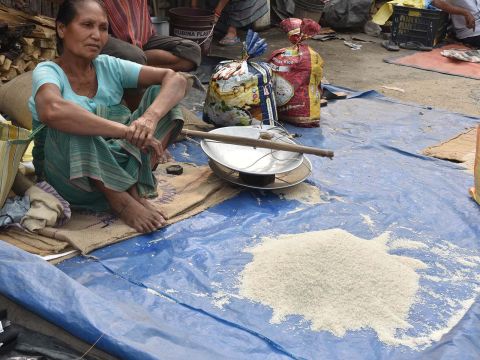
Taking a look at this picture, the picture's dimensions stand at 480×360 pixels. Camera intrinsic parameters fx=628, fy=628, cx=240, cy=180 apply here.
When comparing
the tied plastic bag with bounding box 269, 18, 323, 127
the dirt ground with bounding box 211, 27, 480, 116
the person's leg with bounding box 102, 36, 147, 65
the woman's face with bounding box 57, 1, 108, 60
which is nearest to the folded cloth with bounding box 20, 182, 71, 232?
the woman's face with bounding box 57, 1, 108, 60

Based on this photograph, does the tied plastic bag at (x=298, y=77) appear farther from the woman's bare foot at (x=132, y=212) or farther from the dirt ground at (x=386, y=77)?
the woman's bare foot at (x=132, y=212)

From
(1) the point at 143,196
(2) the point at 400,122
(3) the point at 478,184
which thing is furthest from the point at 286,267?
(2) the point at 400,122

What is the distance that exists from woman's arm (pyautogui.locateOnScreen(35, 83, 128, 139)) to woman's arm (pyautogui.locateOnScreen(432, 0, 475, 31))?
5615mm

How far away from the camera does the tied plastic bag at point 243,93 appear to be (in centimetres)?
365

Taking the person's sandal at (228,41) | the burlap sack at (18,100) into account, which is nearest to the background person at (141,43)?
the burlap sack at (18,100)

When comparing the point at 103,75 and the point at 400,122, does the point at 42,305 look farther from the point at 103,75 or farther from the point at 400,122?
the point at 400,122

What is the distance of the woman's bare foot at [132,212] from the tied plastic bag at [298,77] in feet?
5.43

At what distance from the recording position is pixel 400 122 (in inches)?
169

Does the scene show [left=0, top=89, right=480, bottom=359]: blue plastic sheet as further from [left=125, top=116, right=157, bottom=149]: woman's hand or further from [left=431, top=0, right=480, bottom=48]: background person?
[left=431, top=0, right=480, bottom=48]: background person

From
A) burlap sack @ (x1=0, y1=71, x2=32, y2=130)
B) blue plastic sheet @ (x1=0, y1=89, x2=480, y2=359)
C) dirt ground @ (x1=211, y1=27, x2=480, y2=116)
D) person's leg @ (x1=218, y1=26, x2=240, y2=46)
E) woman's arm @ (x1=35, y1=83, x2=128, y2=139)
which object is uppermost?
woman's arm @ (x1=35, y1=83, x2=128, y2=139)

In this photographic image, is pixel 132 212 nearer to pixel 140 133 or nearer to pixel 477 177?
pixel 140 133

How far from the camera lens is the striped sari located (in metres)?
2.46

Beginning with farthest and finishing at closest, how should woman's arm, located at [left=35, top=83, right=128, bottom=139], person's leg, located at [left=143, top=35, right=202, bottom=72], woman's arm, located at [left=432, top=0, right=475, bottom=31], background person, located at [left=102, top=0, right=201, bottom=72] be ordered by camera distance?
1. woman's arm, located at [left=432, top=0, right=475, bottom=31]
2. person's leg, located at [left=143, top=35, right=202, bottom=72]
3. background person, located at [left=102, top=0, right=201, bottom=72]
4. woman's arm, located at [left=35, top=83, right=128, bottom=139]

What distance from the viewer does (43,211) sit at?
8.10ft
